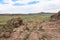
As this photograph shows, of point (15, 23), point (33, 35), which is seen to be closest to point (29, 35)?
point (33, 35)

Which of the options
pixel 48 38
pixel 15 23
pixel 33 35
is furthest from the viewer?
pixel 15 23

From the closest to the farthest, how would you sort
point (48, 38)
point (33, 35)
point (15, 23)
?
1. point (48, 38)
2. point (33, 35)
3. point (15, 23)

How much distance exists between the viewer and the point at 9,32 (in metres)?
25.6

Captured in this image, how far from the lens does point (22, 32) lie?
1020 inches

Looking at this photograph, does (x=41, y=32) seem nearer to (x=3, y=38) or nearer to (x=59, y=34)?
(x=59, y=34)

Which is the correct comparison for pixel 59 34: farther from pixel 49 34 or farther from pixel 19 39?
pixel 19 39

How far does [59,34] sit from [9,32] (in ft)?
20.3

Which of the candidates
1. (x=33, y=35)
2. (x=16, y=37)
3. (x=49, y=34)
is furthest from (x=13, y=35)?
(x=49, y=34)

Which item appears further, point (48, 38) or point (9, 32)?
point (9, 32)

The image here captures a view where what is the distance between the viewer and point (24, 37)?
79.5ft

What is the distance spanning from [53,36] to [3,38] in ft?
19.7

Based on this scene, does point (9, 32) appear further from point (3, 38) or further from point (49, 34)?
point (49, 34)

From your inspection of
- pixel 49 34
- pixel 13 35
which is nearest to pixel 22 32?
pixel 13 35

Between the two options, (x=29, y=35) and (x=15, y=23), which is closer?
(x=29, y=35)
